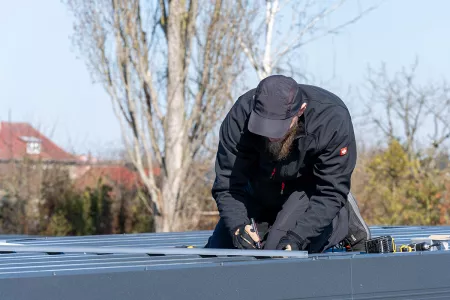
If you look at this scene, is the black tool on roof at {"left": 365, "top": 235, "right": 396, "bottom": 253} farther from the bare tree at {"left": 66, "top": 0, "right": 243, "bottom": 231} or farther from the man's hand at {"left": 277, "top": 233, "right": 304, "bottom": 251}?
the bare tree at {"left": 66, "top": 0, "right": 243, "bottom": 231}

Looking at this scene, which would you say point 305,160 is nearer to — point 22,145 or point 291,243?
point 291,243

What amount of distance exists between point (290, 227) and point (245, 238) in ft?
0.94

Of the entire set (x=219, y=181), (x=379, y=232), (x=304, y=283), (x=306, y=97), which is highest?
(x=306, y=97)

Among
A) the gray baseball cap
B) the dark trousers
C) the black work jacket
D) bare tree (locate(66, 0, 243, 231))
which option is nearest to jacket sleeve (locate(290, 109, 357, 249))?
the black work jacket

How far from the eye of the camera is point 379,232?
5375 mm

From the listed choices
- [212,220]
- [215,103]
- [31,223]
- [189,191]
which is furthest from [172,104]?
[31,223]

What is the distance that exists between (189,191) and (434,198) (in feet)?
14.5

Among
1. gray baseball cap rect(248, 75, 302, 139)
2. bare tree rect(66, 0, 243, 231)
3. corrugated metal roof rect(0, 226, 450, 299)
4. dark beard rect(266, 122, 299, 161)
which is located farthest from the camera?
bare tree rect(66, 0, 243, 231)

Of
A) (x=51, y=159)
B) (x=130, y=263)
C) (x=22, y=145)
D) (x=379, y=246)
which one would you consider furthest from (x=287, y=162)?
(x=22, y=145)

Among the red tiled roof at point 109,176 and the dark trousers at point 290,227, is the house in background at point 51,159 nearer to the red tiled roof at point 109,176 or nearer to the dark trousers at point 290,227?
the red tiled roof at point 109,176

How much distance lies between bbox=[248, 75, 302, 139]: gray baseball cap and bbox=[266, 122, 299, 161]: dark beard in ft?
0.37

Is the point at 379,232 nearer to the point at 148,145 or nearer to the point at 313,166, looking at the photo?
the point at 313,166

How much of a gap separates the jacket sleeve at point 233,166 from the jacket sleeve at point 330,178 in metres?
0.31

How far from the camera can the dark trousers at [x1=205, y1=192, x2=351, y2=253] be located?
12.2ft
